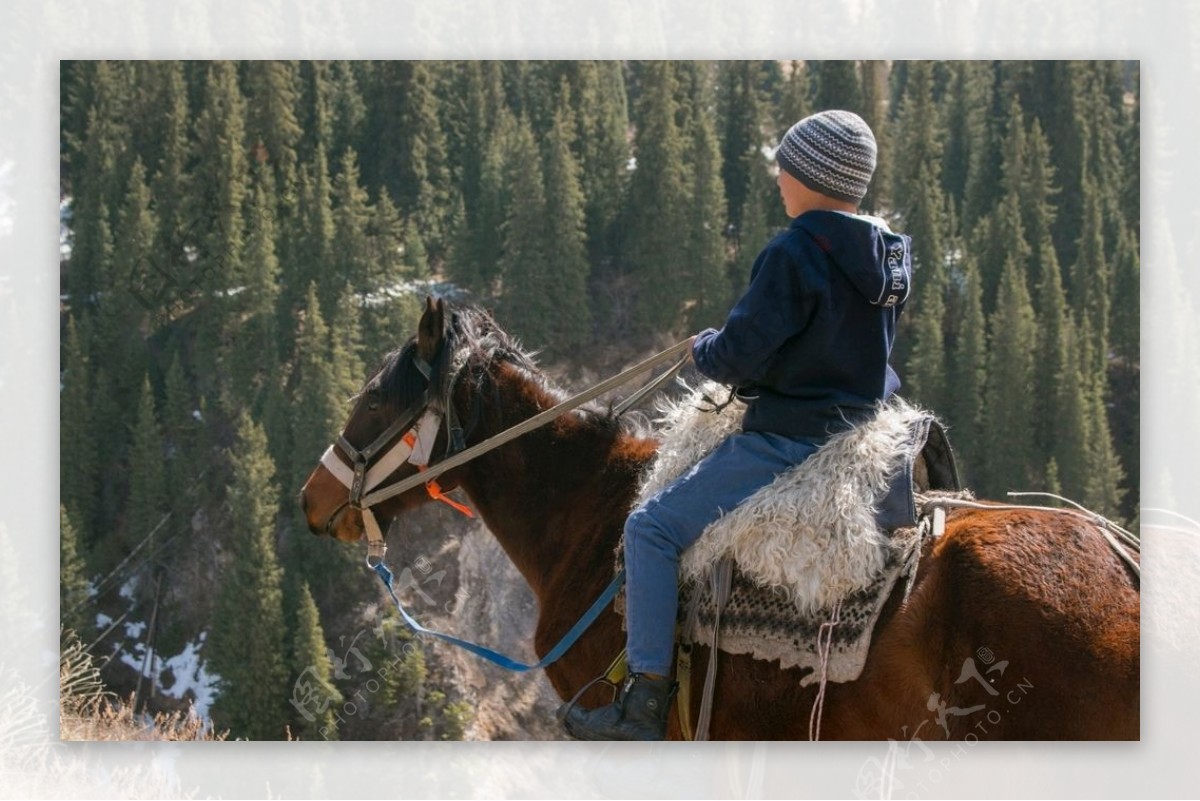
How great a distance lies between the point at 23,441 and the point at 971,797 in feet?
12.4

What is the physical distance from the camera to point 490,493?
12.3ft

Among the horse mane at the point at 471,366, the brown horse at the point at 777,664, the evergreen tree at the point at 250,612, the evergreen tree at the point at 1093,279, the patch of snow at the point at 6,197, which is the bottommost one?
the evergreen tree at the point at 250,612

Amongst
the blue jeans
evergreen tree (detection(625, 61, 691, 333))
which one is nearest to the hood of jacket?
the blue jeans

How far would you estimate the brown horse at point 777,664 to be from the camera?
261 cm

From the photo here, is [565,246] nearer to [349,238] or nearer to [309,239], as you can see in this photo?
[349,238]

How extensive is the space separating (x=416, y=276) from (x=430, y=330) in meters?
21.9

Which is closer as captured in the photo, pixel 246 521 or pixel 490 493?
pixel 490 493

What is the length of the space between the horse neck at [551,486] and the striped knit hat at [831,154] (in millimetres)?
1004

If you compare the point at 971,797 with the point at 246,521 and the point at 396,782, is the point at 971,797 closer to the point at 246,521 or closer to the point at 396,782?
the point at 396,782

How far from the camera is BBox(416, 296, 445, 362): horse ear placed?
3578 millimetres

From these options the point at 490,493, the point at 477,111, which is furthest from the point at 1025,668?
the point at 477,111

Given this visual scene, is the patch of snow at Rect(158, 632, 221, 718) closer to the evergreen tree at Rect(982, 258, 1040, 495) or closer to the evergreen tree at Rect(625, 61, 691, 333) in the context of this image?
the evergreen tree at Rect(625, 61, 691, 333)

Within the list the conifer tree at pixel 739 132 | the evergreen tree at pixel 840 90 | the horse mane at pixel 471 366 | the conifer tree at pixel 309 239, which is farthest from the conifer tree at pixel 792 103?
the horse mane at pixel 471 366

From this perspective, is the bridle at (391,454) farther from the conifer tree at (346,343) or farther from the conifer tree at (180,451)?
the conifer tree at (346,343)
